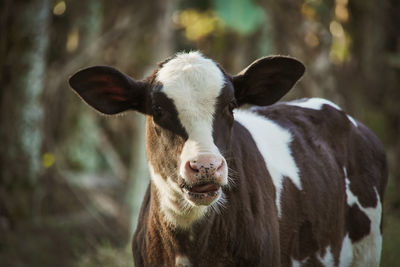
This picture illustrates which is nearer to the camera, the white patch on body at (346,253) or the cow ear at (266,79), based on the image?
the cow ear at (266,79)

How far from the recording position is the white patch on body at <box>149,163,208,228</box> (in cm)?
424

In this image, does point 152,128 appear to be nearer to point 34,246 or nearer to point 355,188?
point 355,188

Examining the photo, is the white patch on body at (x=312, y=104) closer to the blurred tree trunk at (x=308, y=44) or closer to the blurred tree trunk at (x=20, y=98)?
the blurred tree trunk at (x=308, y=44)

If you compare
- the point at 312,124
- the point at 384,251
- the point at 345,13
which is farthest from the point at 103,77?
the point at 345,13

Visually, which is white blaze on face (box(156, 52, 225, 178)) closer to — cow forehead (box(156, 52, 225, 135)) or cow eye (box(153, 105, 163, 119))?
cow forehead (box(156, 52, 225, 135))

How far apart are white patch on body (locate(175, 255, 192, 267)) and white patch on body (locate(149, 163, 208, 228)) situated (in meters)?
0.22

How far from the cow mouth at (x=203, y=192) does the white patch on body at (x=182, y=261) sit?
0.59m

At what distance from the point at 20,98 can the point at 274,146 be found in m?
5.91

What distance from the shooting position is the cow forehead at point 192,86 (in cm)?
403

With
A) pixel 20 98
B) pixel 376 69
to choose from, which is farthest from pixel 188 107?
pixel 376 69

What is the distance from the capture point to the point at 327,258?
5.20 m

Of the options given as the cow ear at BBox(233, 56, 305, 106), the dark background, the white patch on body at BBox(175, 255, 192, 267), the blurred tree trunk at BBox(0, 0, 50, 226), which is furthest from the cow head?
the blurred tree trunk at BBox(0, 0, 50, 226)

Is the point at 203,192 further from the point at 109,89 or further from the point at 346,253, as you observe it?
the point at 346,253

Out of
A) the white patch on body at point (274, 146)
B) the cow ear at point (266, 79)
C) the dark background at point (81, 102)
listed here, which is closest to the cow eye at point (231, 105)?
the cow ear at point (266, 79)
